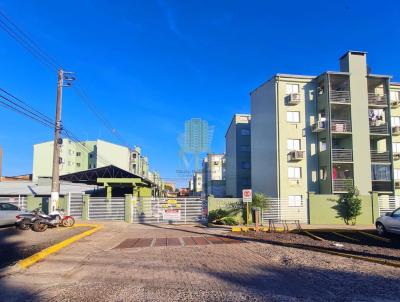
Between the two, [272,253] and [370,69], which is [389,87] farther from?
[272,253]

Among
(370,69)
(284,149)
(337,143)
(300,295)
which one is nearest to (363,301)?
(300,295)

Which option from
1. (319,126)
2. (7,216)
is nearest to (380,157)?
(319,126)

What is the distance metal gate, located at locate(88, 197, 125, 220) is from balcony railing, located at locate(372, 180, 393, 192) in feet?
83.0

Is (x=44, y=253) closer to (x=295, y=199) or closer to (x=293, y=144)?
(x=295, y=199)

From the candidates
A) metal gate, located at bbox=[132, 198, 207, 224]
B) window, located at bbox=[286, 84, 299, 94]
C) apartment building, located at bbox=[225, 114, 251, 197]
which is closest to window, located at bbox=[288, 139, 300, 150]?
window, located at bbox=[286, 84, 299, 94]

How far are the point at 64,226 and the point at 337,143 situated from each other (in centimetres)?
2895

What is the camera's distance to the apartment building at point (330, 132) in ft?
128

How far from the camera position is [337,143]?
41156 mm

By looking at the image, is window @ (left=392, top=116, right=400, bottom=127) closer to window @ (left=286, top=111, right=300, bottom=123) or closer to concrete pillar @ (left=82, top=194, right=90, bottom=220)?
window @ (left=286, top=111, right=300, bottom=123)

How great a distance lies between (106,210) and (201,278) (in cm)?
2127

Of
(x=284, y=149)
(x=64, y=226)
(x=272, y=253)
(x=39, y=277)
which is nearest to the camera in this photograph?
(x=39, y=277)

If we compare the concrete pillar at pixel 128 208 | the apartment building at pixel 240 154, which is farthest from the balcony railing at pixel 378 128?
the concrete pillar at pixel 128 208

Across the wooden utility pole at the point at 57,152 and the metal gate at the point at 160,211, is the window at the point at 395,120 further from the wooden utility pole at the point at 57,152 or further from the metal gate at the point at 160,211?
the wooden utility pole at the point at 57,152

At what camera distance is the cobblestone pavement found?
23.8 ft
